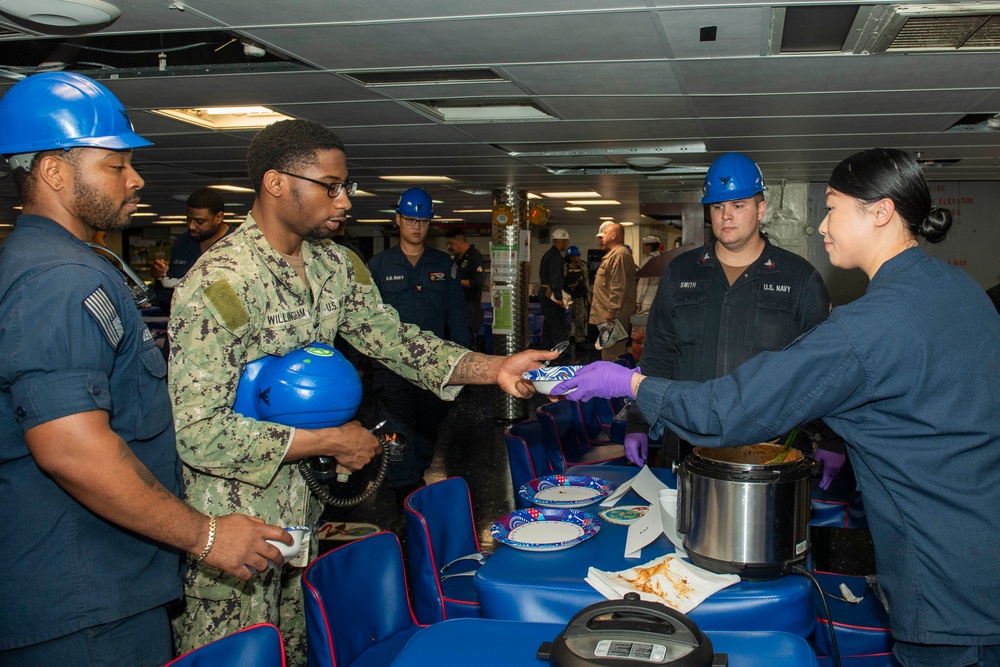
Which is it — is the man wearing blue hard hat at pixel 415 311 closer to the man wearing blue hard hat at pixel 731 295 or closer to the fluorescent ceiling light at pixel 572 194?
the man wearing blue hard hat at pixel 731 295

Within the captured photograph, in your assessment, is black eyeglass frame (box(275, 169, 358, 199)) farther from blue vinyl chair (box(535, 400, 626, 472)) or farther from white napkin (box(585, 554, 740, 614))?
blue vinyl chair (box(535, 400, 626, 472))

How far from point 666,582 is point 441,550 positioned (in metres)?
1.08

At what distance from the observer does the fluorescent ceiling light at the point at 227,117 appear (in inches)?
186

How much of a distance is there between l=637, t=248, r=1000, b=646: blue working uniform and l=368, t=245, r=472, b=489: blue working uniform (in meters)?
3.55

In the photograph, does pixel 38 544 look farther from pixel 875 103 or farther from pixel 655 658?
pixel 875 103

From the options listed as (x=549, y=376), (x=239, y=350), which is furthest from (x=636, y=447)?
(x=239, y=350)

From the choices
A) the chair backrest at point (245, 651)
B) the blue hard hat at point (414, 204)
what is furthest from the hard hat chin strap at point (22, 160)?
the blue hard hat at point (414, 204)

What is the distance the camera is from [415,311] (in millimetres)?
5309

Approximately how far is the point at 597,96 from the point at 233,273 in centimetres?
255

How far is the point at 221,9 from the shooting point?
2.66 metres

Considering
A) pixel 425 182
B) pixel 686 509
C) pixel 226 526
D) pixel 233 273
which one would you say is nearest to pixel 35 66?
pixel 233 273

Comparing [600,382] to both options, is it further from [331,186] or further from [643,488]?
[331,186]

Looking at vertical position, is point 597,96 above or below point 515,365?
above

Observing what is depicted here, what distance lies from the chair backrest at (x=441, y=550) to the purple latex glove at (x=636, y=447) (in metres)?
0.73
